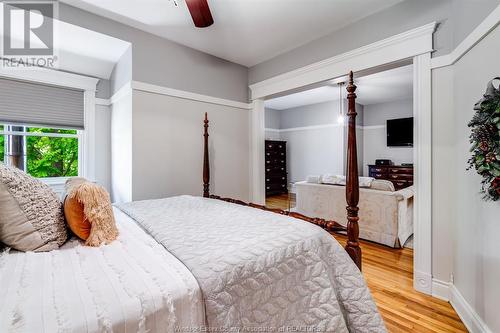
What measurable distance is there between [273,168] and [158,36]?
471 centimetres

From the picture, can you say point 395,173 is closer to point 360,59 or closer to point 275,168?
point 275,168

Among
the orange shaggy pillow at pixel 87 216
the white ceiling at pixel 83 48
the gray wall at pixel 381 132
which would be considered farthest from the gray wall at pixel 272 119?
the orange shaggy pillow at pixel 87 216

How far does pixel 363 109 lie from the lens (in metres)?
6.52

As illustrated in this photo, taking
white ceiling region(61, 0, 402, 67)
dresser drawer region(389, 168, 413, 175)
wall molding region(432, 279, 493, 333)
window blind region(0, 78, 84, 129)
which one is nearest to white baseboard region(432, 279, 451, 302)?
wall molding region(432, 279, 493, 333)

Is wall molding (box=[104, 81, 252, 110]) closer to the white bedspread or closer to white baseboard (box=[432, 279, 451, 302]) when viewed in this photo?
the white bedspread

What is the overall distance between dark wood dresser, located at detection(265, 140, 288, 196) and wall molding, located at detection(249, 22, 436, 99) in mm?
3488

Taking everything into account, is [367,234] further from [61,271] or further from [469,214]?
[61,271]

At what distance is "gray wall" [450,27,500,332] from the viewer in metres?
1.34

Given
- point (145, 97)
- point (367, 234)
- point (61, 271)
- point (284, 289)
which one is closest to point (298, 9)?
point (145, 97)

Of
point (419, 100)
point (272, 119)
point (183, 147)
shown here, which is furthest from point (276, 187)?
point (419, 100)

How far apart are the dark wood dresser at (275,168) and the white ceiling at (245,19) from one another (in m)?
3.88

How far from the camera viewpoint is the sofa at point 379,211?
9.80 ft

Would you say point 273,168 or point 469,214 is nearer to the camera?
point 469,214

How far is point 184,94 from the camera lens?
2891 mm
